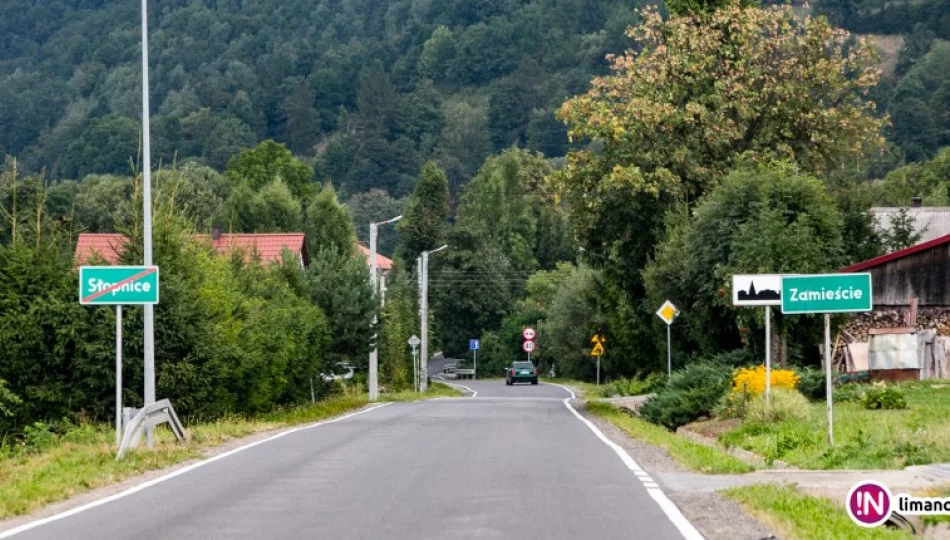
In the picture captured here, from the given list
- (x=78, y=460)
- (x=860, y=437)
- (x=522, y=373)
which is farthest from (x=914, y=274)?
(x=522, y=373)

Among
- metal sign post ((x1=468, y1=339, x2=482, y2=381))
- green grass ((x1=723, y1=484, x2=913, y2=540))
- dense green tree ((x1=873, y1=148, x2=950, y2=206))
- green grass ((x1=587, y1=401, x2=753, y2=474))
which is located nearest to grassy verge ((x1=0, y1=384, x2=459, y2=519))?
green grass ((x1=587, y1=401, x2=753, y2=474))

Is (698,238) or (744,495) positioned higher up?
(698,238)

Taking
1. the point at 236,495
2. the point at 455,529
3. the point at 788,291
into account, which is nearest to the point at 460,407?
the point at 788,291

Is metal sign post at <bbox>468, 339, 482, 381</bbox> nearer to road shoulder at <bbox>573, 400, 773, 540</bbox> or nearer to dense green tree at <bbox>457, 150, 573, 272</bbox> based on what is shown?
dense green tree at <bbox>457, 150, 573, 272</bbox>

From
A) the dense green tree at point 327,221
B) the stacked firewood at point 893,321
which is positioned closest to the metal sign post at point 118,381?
the stacked firewood at point 893,321

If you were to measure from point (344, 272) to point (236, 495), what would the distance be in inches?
1401

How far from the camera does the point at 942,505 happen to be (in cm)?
1328

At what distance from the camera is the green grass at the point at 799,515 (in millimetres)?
12828

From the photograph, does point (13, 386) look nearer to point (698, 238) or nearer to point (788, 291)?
point (788, 291)

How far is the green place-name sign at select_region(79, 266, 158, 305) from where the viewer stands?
2267 cm
